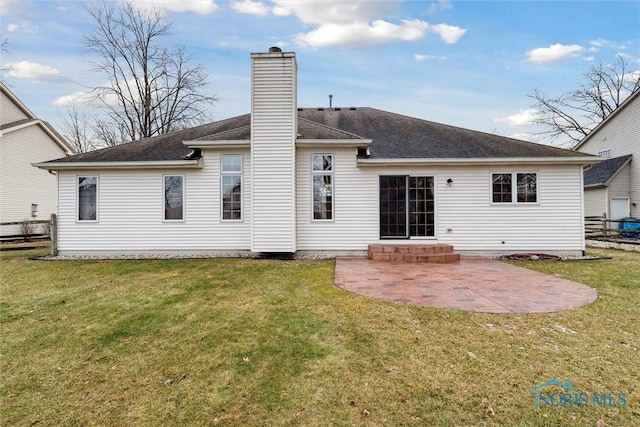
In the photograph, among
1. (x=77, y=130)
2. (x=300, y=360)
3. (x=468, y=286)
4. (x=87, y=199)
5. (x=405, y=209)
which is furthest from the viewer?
(x=77, y=130)

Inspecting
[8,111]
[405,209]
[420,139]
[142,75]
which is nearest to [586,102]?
[420,139]

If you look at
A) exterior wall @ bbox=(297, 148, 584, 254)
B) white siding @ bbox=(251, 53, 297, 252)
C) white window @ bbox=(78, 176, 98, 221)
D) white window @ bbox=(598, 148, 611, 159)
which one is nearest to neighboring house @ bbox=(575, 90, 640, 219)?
white window @ bbox=(598, 148, 611, 159)

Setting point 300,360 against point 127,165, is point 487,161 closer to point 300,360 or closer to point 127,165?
point 300,360

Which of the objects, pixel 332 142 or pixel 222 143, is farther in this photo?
pixel 222 143

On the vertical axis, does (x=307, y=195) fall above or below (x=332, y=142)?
below

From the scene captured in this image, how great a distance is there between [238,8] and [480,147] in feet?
33.0

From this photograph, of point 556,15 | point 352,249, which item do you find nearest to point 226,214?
point 352,249

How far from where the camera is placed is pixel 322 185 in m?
9.34

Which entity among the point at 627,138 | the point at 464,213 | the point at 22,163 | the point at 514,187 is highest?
the point at 627,138

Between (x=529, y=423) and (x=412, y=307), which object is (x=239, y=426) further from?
(x=412, y=307)

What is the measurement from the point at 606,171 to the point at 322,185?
18.7 m

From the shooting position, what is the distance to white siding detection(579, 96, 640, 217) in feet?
54.9

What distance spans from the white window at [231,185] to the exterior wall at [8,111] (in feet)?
60.5

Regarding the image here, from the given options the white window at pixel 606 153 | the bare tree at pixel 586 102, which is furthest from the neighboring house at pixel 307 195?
the bare tree at pixel 586 102
